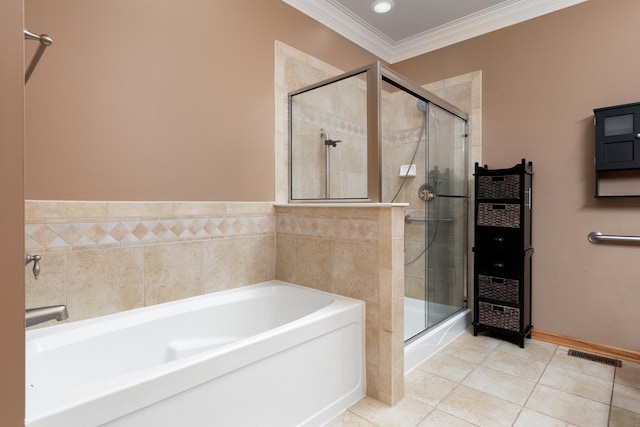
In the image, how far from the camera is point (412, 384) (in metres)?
1.91

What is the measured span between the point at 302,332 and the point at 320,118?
164 centimetres

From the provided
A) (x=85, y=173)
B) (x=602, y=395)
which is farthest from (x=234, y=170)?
(x=602, y=395)


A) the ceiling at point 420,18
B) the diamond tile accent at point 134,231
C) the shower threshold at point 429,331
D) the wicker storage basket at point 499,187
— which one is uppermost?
the ceiling at point 420,18

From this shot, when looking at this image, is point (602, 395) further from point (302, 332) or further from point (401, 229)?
point (302, 332)

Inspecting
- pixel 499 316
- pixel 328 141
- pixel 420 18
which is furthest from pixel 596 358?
pixel 420 18

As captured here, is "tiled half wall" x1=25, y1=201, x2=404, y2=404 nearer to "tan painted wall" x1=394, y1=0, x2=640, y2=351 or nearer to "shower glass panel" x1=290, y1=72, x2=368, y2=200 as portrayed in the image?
"shower glass panel" x1=290, y1=72, x2=368, y2=200

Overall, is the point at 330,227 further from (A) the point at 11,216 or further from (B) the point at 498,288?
(A) the point at 11,216

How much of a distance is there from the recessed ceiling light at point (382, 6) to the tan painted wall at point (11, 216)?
2595 millimetres

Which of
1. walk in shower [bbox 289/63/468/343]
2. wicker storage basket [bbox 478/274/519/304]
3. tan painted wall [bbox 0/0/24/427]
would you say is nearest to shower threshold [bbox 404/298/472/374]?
walk in shower [bbox 289/63/468/343]

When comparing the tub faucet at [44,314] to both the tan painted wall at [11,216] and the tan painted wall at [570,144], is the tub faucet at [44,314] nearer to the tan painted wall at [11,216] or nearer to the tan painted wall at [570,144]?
the tan painted wall at [11,216]

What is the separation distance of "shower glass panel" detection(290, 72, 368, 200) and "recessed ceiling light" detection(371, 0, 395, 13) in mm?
819

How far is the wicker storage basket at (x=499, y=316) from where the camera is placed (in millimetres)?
2381

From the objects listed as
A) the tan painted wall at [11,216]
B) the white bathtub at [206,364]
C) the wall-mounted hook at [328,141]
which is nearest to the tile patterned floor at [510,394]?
the white bathtub at [206,364]

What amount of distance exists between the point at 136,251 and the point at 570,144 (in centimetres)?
289
